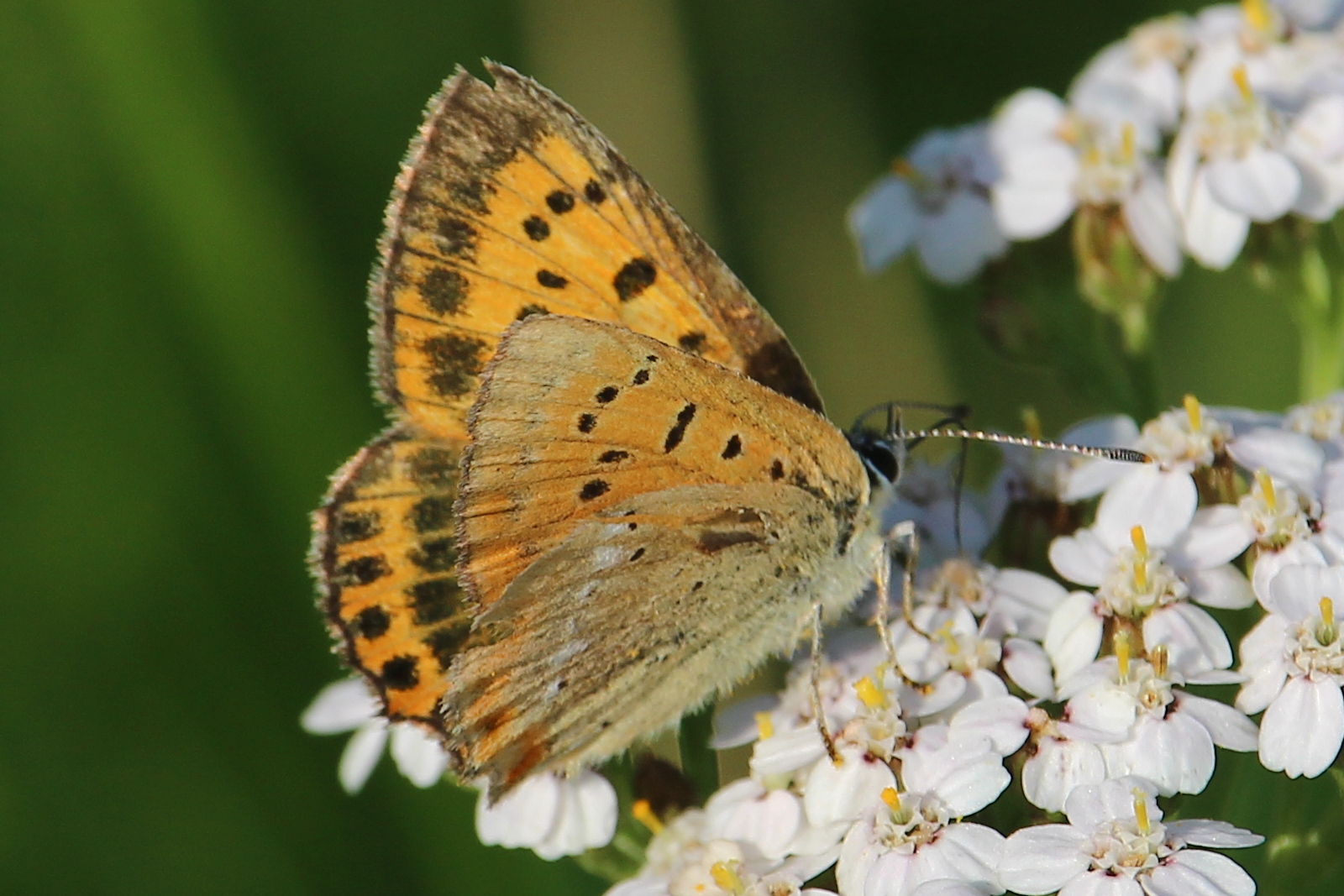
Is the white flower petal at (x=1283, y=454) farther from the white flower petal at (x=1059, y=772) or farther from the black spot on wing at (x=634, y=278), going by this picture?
the black spot on wing at (x=634, y=278)

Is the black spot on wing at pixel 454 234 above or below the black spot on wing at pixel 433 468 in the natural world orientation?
above

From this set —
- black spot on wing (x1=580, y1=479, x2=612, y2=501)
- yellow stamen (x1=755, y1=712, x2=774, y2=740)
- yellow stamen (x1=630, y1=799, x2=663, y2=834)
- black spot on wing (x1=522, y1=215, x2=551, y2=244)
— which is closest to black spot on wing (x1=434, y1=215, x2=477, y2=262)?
black spot on wing (x1=522, y1=215, x2=551, y2=244)

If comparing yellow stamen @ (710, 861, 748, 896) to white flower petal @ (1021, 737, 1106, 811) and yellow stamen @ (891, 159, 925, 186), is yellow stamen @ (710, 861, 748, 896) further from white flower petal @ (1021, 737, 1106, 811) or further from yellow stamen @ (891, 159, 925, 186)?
yellow stamen @ (891, 159, 925, 186)

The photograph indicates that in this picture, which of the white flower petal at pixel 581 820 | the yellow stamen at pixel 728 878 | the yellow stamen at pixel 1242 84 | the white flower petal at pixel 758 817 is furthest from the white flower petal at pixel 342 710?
the yellow stamen at pixel 1242 84

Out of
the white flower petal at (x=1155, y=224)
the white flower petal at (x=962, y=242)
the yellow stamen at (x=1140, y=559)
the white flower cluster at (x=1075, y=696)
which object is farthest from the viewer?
the white flower petal at (x=962, y=242)

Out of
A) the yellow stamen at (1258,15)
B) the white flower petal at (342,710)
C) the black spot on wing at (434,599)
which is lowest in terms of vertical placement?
the white flower petal at (342,710)

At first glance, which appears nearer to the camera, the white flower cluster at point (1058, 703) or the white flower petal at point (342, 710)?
the white flower cluster at point (1058, 703)
